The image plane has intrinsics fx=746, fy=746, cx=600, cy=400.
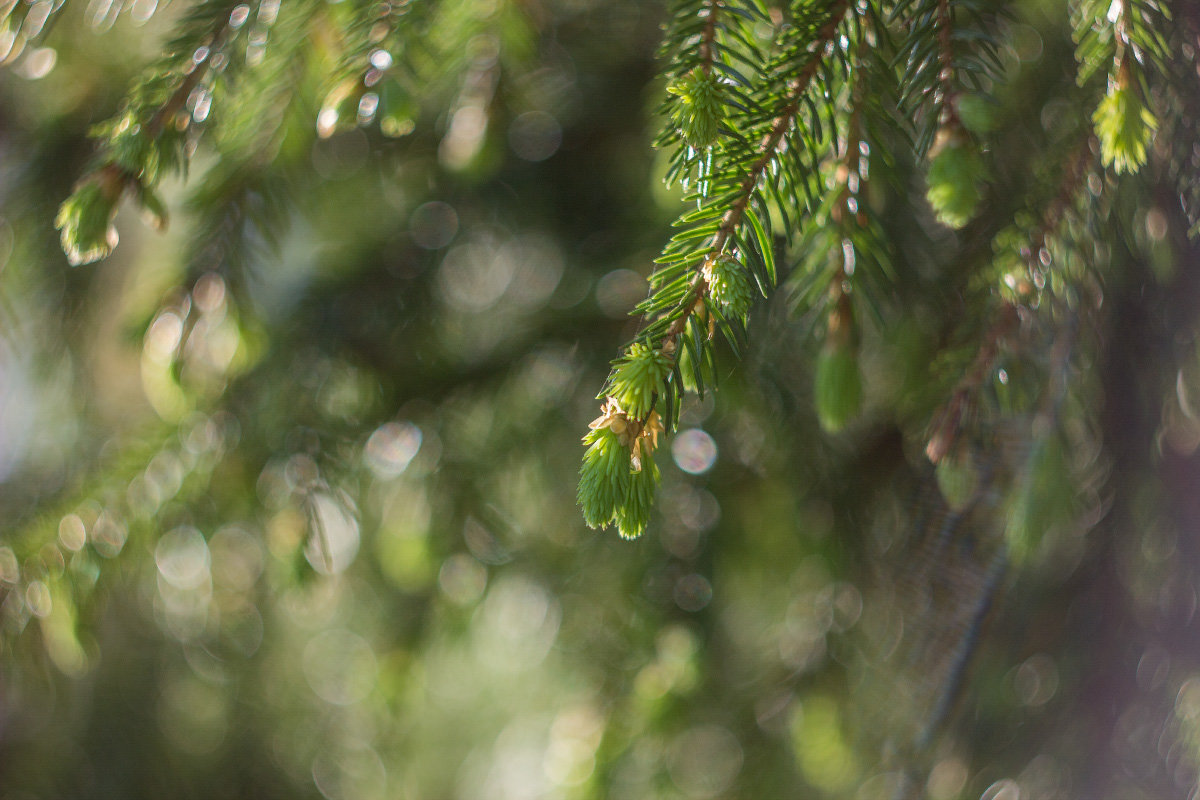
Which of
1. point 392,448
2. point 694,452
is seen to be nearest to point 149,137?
point 392,448

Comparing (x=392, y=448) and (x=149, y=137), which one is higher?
(x=149, y=137)

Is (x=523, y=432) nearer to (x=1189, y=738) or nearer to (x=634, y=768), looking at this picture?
(x=634, y=768)

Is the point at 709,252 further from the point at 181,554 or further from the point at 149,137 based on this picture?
the point at 181,554

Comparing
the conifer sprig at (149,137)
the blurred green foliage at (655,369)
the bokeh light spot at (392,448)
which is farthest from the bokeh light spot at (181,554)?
the conifer sprig at (149,137)

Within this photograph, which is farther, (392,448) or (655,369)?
(392,448)

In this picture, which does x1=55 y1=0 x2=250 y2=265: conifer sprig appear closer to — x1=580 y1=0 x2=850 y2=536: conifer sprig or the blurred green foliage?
the blurred green foliage

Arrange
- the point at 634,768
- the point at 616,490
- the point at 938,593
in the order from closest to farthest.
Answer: the point at 616,490
the point at 938,593
the point at 634,768

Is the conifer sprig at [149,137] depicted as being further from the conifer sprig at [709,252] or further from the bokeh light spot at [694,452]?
the bokeh light spot at [694,452]

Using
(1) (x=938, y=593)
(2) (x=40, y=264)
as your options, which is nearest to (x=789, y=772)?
(1) (x=938, y=593)
